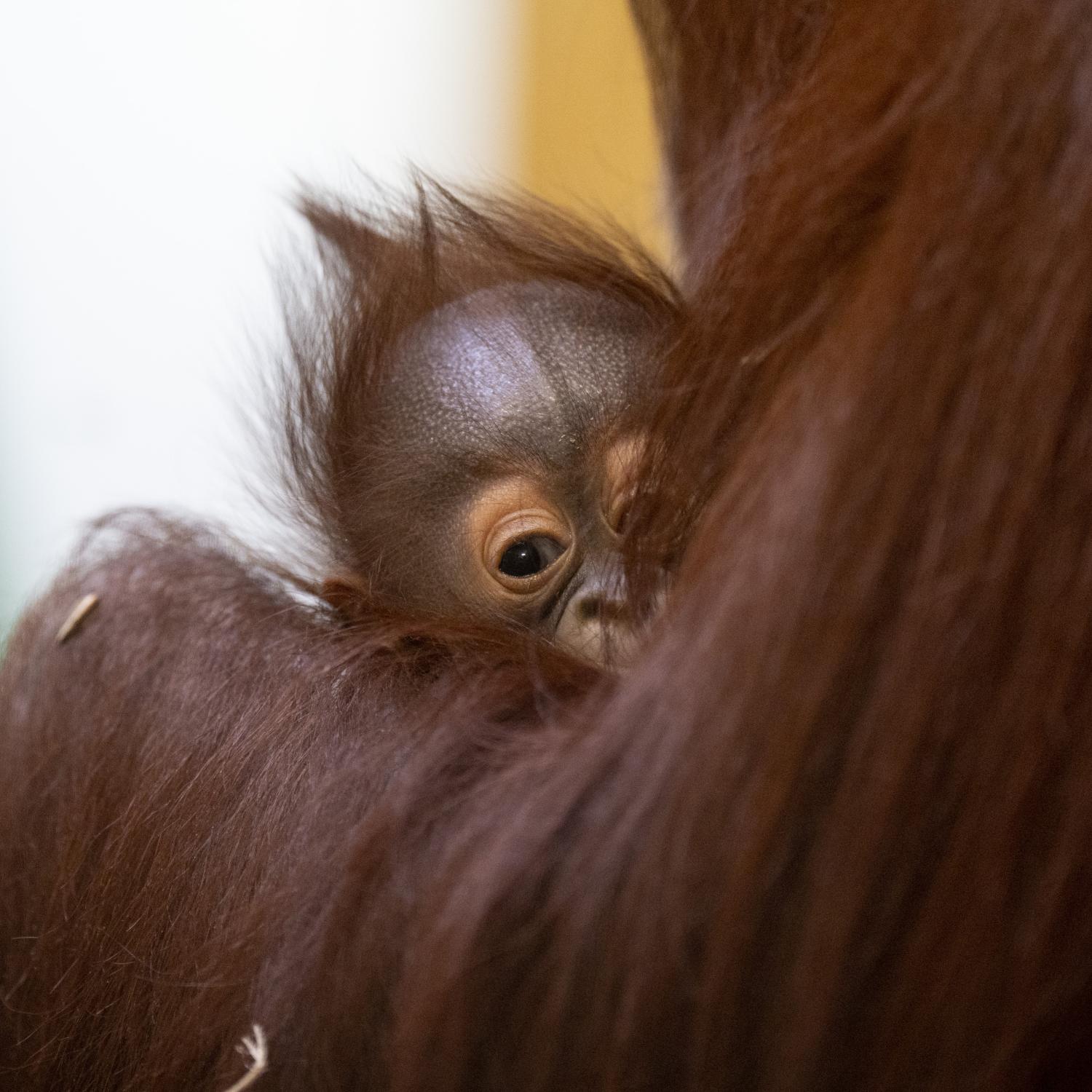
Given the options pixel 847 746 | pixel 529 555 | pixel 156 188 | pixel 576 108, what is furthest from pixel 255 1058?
pixel 576 108

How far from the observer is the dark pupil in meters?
0.81

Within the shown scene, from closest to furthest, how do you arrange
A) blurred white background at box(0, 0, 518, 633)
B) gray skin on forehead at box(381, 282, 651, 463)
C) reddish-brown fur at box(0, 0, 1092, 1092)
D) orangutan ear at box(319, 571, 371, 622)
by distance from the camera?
reddish-brown fur at box(0, 0, 1092, 1092)
orangutan ear at box(319, 571, 371, 622)
gray skin on forehead at box(381, 282, 651, 463)
blurred white background at box(0, 0, 518, 633)

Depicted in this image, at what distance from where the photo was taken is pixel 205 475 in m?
1.53

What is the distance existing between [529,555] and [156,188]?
92 cm

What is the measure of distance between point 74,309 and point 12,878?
0.97 meters

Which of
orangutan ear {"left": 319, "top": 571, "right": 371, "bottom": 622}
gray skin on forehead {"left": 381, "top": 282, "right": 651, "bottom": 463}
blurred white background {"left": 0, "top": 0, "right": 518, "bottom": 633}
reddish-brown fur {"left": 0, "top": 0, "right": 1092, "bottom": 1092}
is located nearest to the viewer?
reddish-brown fur {"left": 0, "top": 0, "right": 1092, "bottom": 1092}

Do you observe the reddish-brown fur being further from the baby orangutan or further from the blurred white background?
the blurred white background

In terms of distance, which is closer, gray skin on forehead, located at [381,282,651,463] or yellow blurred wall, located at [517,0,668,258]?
gray skin on forehead, located at [381,282,651,463]

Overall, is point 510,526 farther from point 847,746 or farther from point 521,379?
point 847,746

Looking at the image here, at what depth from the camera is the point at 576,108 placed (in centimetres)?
159

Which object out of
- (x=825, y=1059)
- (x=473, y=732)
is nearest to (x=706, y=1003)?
(x=825, y=1059)

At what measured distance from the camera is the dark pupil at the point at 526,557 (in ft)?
2.65

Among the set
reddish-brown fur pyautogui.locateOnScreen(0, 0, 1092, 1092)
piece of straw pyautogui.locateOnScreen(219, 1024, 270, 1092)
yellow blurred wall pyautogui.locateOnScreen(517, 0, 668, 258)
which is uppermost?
yellow blurred wall pyautogui.locateOnScreen(517, 0, 668, 258)

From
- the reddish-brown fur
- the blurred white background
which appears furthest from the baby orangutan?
the blurred white background
